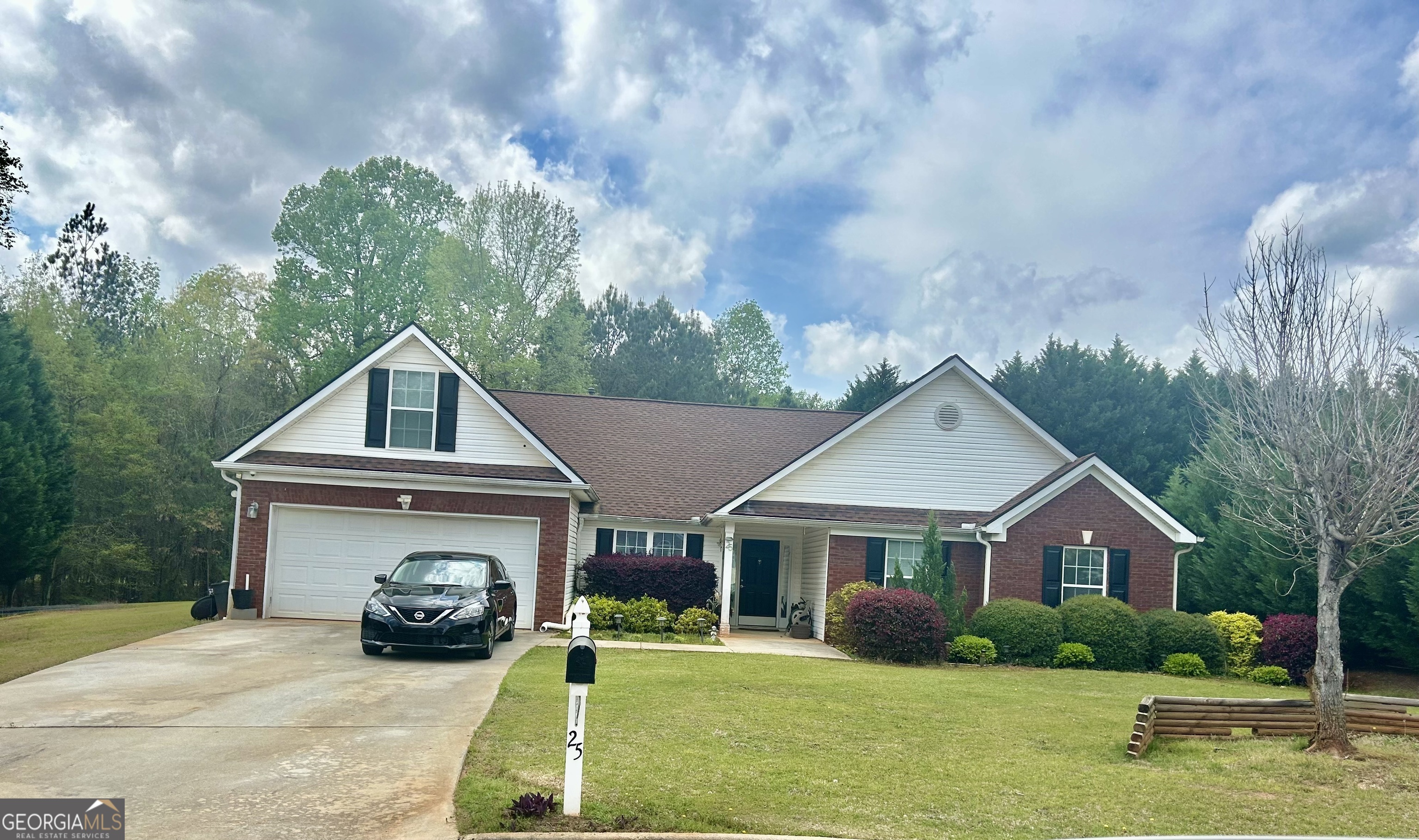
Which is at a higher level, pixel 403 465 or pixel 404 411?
pixel 404 411

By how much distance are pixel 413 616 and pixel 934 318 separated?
90.5 feet

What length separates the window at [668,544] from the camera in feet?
75.5

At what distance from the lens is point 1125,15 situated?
1811cm

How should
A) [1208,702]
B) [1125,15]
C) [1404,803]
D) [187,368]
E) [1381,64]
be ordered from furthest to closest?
[187,368]
[1125,15]
[1381,64]
[1208,702]
[1404,803]

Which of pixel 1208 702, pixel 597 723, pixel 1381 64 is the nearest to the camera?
pixel 597 723

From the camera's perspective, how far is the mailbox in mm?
6077

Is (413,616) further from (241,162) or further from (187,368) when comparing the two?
(187,368)

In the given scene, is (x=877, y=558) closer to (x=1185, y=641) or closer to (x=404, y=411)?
(x=1185, y=641)

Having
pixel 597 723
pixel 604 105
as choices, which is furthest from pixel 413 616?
pixel 604 105

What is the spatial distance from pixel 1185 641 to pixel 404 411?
15.8m

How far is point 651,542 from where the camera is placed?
23.0 meters

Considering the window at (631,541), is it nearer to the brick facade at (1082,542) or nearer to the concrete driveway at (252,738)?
the brick facade at (1082,542)

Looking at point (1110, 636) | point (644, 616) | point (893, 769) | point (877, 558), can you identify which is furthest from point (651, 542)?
point (893, 769)

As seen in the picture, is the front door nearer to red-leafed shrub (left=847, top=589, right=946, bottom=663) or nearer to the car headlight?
red-leafed shrub (left=847, top=589, right=946, bottom=663)
